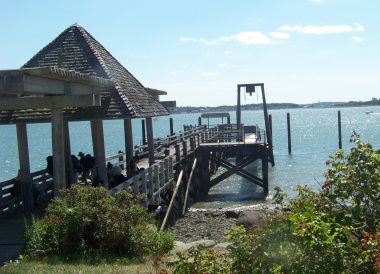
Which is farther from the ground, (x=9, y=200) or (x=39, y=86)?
(x=39, y=86)

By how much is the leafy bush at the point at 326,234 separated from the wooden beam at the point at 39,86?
4640mm

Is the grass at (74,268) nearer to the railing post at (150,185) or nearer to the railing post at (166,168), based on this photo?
the railing post at (150,185)

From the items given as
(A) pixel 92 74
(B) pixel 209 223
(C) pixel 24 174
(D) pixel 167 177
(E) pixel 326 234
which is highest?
(A) pixel 92 74

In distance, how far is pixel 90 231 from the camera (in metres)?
9.01

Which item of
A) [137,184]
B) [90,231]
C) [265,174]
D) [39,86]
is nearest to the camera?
[90,231]

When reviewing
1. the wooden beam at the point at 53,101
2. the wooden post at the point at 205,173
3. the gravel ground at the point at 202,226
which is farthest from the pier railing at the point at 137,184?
the wooden post at the point at 205,173

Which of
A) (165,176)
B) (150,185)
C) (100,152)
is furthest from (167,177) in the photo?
(100,152)

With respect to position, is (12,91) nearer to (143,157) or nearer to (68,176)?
(68,176)

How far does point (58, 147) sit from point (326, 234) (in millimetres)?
7143

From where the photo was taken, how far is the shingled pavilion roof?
1327 cm

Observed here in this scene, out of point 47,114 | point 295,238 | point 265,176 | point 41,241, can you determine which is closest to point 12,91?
point 41,241

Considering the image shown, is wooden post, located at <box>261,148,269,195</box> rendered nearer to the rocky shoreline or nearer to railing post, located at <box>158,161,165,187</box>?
the rocky shoreline

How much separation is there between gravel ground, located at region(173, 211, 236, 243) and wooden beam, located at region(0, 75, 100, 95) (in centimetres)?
628

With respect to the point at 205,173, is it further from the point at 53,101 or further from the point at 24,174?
the point at 53,101
